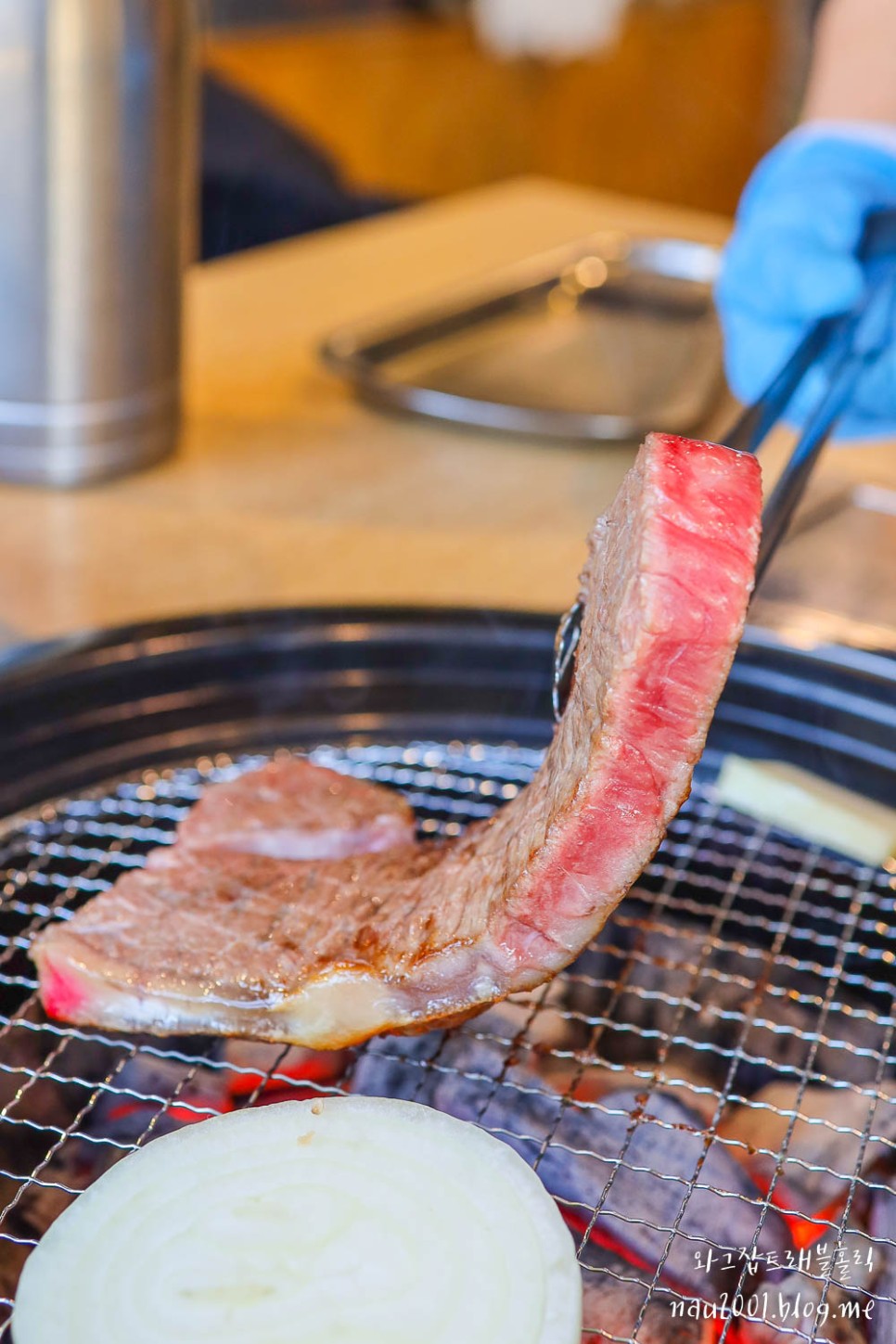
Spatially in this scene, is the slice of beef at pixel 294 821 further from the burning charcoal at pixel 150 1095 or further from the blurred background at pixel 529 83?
the blurred background at pixel 529 83

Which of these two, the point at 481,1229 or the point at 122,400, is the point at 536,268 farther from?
the point at 481,1229

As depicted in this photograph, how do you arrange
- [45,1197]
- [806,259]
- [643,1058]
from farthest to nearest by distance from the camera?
[806,259] < [643,1058] < [45,1197]

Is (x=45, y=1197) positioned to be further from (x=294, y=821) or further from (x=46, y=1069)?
(x=294, y=821)

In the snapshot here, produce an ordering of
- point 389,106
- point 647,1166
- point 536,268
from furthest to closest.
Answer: point 389,106 < point 536,268 < point 647,1166

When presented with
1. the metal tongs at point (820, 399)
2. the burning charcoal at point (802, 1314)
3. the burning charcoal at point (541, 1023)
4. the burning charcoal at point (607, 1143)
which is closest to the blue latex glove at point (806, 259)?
the metal tongs at point (820, 399)

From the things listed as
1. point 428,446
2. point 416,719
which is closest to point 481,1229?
point 416,719

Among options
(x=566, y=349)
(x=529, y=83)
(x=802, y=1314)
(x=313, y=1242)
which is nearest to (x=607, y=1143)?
(x=802, y=1314)

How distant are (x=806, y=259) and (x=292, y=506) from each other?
95 centimetres

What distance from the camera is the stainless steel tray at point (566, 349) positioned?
8.96 feet

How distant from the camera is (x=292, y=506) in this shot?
2461 mm

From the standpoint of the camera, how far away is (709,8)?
7629mm

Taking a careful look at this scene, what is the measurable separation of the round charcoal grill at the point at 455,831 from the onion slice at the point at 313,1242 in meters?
0.10

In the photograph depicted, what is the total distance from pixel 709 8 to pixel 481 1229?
308 inches

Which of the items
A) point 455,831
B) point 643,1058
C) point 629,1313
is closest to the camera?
point 629,1313
